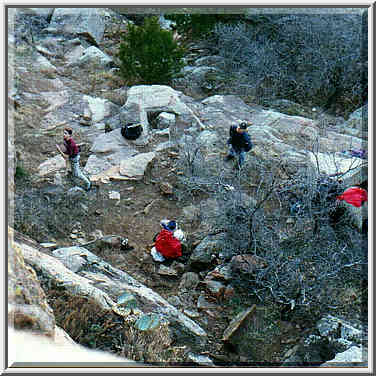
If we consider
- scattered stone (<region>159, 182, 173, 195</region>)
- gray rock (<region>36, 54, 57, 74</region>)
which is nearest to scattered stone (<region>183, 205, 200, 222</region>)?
scattered stone (<region>159, 182, 173, 195</region>)

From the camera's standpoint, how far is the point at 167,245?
5348mm

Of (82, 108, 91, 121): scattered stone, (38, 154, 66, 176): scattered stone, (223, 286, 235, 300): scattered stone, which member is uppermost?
(82, 108, 91, 121): scattered stone

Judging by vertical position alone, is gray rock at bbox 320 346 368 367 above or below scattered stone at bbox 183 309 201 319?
above

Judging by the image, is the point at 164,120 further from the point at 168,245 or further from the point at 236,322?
the point at 236,322

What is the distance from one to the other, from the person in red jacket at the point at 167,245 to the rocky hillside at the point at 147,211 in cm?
13

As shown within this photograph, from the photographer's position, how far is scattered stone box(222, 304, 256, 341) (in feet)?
13.4

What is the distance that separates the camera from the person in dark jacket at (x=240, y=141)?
22.2 ft

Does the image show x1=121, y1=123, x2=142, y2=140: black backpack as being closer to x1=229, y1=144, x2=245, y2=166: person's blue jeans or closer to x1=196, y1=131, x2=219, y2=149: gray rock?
x1=196, y1=131, x2=219, y2=149: gray rock

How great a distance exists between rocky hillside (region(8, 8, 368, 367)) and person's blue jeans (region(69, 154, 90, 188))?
18 cm

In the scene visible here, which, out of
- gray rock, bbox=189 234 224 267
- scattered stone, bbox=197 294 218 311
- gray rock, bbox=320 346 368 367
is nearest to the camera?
gray rock, bbox=320 346 368 367

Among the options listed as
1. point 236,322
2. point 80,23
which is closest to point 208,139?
point 236,322

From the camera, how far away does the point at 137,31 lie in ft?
31.3

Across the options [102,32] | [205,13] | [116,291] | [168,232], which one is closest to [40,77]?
[102,32]

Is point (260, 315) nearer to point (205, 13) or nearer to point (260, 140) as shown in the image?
point (260, 140)
